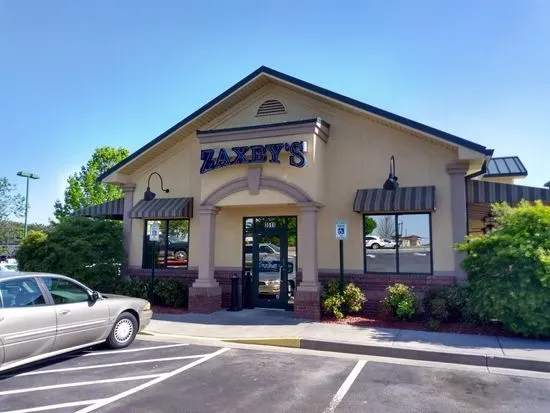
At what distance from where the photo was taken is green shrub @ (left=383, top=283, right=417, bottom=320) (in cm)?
1070

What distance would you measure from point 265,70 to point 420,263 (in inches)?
293

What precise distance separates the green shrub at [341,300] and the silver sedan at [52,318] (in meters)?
5.01

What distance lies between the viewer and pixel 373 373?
7.20 m

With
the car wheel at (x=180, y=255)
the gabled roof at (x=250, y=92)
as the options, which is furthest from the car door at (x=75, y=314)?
the gabled roof at (x=250, y=92)

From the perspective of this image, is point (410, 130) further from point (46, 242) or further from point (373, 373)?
point (46, 242)

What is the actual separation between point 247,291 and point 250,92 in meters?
6.53

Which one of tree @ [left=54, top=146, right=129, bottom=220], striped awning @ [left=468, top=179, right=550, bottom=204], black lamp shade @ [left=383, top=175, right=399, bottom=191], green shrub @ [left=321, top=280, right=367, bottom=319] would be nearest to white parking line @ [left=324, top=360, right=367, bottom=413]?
green shrub @ [left=321, top=280, right=367, bottom=319]

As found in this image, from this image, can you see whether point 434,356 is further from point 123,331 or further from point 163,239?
point 163,239

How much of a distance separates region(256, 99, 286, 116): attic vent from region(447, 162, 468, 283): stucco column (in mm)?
5513

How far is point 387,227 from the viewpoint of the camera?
494 inches

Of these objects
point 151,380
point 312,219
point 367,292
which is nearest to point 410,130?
point 312,219

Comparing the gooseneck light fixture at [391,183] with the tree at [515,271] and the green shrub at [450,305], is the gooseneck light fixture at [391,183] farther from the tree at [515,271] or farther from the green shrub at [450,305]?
the green shrub at [450,305]

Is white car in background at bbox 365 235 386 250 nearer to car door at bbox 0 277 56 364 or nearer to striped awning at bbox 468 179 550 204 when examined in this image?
striped awning at bbox 468 179 550 204

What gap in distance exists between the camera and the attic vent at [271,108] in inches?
559
